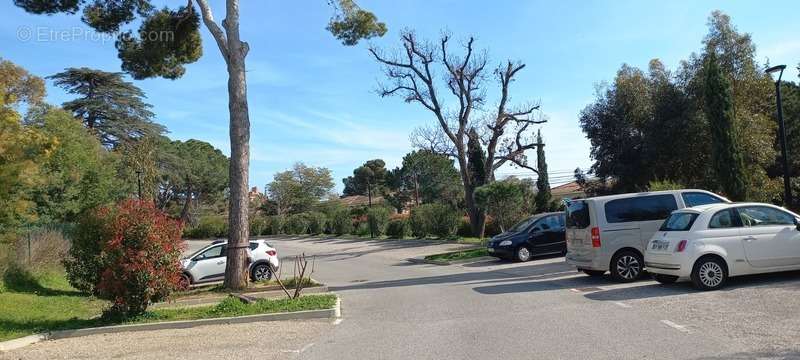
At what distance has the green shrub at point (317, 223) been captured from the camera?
2211 inches

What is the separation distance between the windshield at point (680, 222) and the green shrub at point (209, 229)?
57.9 metres

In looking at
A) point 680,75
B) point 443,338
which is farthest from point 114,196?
point 680,75

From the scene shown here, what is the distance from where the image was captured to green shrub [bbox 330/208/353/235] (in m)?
51.4

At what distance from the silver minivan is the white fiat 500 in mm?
1825

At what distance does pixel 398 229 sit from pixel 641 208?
96.2ft

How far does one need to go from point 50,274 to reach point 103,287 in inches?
423

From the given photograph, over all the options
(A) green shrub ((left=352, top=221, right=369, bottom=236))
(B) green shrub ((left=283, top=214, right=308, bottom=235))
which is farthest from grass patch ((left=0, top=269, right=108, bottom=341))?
(B) green shrub ((left=283, top=214, right=308, bottom=235))

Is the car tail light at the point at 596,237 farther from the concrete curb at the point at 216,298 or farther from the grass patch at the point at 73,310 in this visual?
the concrete curb at the point at 216,298

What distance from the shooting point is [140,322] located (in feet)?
35.4

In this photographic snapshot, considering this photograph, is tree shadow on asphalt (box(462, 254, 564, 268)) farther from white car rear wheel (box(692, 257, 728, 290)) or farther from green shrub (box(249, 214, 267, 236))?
green shrub (box(249, 214, 267, 236))

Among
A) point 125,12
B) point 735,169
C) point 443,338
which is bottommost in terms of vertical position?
point 443,338

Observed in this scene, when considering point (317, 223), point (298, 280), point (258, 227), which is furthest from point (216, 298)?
point (258, 227)

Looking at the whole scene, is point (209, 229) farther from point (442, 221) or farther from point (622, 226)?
point (622, 226)

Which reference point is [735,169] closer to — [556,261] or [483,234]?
[556,261]
